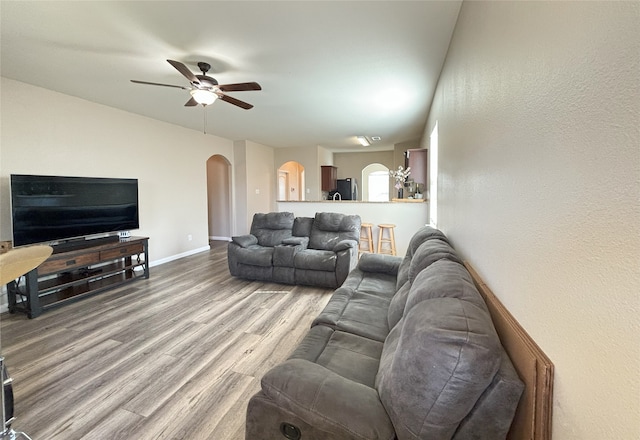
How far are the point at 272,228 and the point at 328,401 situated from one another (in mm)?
3700

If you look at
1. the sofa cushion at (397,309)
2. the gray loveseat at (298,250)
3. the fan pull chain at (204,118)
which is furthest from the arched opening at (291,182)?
the sofa cushion at (397,309)

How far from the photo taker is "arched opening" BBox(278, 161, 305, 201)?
9773mm

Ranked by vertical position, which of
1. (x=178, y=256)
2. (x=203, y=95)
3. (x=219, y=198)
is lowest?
(x=178, y=256)

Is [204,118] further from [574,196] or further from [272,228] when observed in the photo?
[574,196]

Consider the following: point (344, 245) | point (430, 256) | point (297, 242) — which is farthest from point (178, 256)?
point (430, 256)

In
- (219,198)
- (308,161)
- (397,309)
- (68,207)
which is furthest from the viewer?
(308,161)

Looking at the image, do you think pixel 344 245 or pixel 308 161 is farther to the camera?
pixel 308 161

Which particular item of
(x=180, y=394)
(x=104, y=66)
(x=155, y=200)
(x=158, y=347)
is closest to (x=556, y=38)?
(x=180, y=394)

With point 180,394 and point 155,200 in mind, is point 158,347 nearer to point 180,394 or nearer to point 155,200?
point 180,394

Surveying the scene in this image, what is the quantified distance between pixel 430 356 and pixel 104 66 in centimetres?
378

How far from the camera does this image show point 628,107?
1.69 ft

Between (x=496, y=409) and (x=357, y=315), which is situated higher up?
(x=496, y=409)

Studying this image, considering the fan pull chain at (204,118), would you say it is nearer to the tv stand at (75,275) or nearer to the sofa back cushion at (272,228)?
the sofa back cushion at (272,228)

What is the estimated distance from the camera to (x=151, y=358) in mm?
2213
